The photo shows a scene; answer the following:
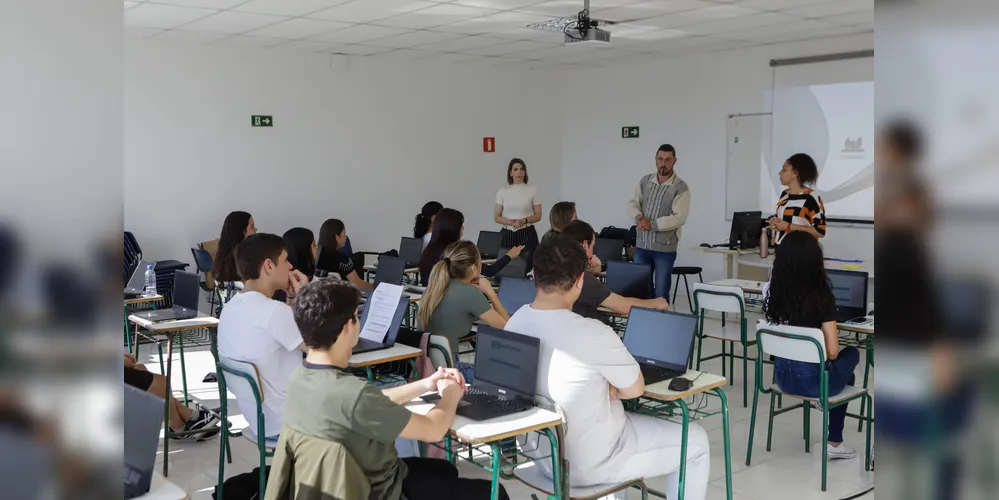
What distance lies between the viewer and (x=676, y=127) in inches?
389

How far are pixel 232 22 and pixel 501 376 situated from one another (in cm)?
540

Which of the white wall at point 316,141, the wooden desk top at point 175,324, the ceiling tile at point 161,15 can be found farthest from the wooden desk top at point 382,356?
the white wall at point 316,141

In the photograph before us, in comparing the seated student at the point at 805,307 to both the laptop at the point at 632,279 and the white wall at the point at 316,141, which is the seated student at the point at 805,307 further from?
the white wall at the point at 316,141

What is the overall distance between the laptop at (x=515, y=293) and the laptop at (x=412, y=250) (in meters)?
2.53

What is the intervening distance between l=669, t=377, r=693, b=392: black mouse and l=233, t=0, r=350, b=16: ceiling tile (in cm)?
445

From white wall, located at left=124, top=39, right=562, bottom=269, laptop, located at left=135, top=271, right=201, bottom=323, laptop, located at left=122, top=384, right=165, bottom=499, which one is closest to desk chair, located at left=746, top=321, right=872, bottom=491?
laptop, located at left=122, top=384, right=165, bottom=499

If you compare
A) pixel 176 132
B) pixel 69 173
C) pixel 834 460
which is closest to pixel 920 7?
pixel 69 173

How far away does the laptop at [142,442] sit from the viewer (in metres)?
1.88

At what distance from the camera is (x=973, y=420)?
0.52m

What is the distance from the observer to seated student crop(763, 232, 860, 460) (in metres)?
3.86

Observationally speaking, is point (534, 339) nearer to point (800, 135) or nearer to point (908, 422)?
point (908, 422)

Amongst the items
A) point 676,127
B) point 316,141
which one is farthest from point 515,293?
point 676,127

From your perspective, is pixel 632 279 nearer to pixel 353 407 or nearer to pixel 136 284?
pixel 353 407

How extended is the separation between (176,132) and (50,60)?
797cm
